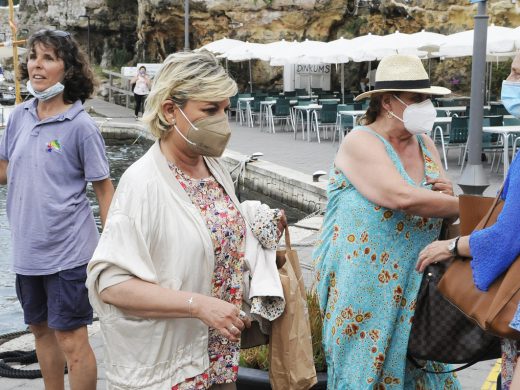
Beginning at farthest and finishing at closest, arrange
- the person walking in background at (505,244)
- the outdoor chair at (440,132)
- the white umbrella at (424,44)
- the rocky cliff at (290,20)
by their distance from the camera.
→ the rocky cliff at (290,20), the white umbrella at (424,44), the outdoor chair at (440,132), the person walking in background at (505,244)

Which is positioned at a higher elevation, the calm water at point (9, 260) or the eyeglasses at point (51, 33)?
the eyeglasses at point (51, 33)

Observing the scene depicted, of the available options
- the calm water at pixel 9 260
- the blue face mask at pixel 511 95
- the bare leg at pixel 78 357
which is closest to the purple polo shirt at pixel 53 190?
the bare leg at pixel 78 357

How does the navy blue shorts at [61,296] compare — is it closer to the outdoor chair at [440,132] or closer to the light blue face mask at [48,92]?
the light blue face mask at [48,92]

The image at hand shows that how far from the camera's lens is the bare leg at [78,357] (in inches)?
156

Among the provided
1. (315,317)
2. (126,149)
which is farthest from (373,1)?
(315,317)

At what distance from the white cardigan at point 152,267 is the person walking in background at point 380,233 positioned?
1.09 m

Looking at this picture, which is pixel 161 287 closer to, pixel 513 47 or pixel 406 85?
pixel 406 85

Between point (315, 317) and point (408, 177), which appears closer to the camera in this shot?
point (408, 177)

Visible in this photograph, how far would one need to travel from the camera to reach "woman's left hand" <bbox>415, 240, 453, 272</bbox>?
3.24 metres

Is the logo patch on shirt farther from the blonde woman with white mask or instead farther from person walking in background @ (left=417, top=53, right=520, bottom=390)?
person walking in background @ (left=417, top=53, right=520, bottom=390)

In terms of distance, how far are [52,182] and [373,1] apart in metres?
30.4

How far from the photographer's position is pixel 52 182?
12.8ft

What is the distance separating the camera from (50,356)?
4160mm

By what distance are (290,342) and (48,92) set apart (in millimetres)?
1739
